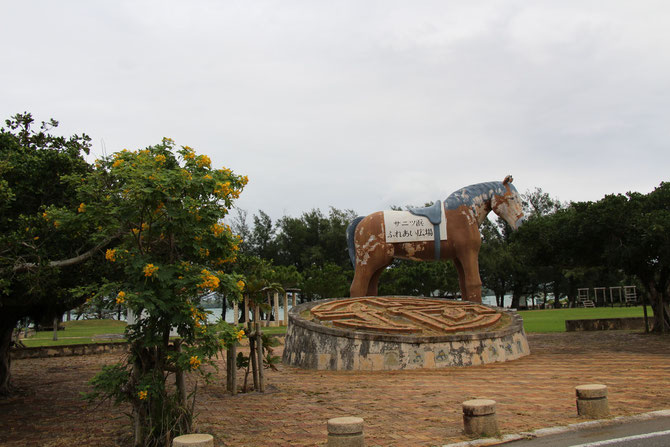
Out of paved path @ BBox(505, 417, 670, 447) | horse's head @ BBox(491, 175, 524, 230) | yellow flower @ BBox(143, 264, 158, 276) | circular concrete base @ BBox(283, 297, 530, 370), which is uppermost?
horse's head @ BBox(491, 175, 524, 230)

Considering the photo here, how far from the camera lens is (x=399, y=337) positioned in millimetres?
12695

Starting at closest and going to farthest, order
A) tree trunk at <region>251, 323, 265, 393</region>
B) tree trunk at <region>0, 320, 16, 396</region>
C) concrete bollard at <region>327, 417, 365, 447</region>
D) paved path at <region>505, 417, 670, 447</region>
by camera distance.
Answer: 1. concrete bollard at <region>327, 417, 365, 447</region>
2. paved path at <region>505, 417, 670, 447</region>
3. tree trunk at <region>251, 323, 265, 393</region>
4. tree trunk at <region>0, 320, 16, 396</region>

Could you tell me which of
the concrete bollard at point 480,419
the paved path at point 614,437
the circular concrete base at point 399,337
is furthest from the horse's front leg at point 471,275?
the concrete bollard at point 480,419

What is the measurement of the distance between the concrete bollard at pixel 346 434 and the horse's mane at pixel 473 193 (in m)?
11.3

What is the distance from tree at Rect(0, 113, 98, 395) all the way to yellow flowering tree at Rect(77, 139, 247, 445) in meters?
0.71

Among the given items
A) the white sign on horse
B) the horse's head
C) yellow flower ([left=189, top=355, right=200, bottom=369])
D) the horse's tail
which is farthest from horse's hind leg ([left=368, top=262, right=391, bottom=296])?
yellow flower ([left=189, top=355, right=200, bottom=369])

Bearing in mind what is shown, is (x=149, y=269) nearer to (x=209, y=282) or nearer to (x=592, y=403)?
(x=209, y=282)

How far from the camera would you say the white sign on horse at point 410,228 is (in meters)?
16.4

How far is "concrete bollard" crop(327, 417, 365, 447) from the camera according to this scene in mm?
6051

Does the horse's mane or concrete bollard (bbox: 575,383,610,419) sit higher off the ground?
the horse's mane

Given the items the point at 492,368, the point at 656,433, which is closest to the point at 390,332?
the point at 492,368

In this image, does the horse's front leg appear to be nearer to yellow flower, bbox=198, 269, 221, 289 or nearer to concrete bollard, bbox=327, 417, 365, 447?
concrete bollard, bbox=327, 417, 365, 447

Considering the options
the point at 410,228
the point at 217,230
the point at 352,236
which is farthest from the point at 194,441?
the point at 352,236

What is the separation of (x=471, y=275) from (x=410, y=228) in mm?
2418
